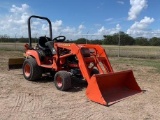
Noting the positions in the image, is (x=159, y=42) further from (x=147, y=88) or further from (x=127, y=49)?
(x=147, y=88)

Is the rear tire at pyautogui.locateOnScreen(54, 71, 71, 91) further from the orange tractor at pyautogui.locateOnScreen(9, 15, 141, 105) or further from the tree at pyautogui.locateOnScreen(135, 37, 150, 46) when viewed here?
the tree at pyautogui.locateOnScreen(135, 37, 150, 46)

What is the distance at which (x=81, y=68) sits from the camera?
7113 millimetres

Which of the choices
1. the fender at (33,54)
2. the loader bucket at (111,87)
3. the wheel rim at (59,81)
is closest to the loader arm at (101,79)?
the loader bucket at (111,87)

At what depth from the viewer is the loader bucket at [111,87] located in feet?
20.8

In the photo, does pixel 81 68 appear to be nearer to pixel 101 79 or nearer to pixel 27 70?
pixel 101 79

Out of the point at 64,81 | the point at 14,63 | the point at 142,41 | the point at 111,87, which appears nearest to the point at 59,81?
the point at 64,81

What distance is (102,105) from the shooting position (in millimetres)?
6020

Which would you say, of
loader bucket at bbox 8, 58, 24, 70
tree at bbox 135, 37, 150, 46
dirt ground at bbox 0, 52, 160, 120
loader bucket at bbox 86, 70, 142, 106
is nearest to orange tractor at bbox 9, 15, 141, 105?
loader bucket at bbox 86, 70, 142, 106

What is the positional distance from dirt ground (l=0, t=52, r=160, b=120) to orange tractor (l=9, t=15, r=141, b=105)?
30 cm

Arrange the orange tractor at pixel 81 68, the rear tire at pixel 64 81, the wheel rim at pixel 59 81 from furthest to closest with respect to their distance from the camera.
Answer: the wheel rim at pixel 59 81 < the rear tire at pixel 64 81 < the orange tractor at pixel 81 68

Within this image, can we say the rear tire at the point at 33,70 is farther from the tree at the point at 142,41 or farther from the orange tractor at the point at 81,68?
the tree at the point at 142,41

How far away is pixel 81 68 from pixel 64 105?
55.9 inches

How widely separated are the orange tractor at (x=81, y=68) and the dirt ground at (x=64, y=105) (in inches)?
12.0

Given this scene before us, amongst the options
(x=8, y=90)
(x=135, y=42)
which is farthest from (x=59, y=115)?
(x=135, y=42)
